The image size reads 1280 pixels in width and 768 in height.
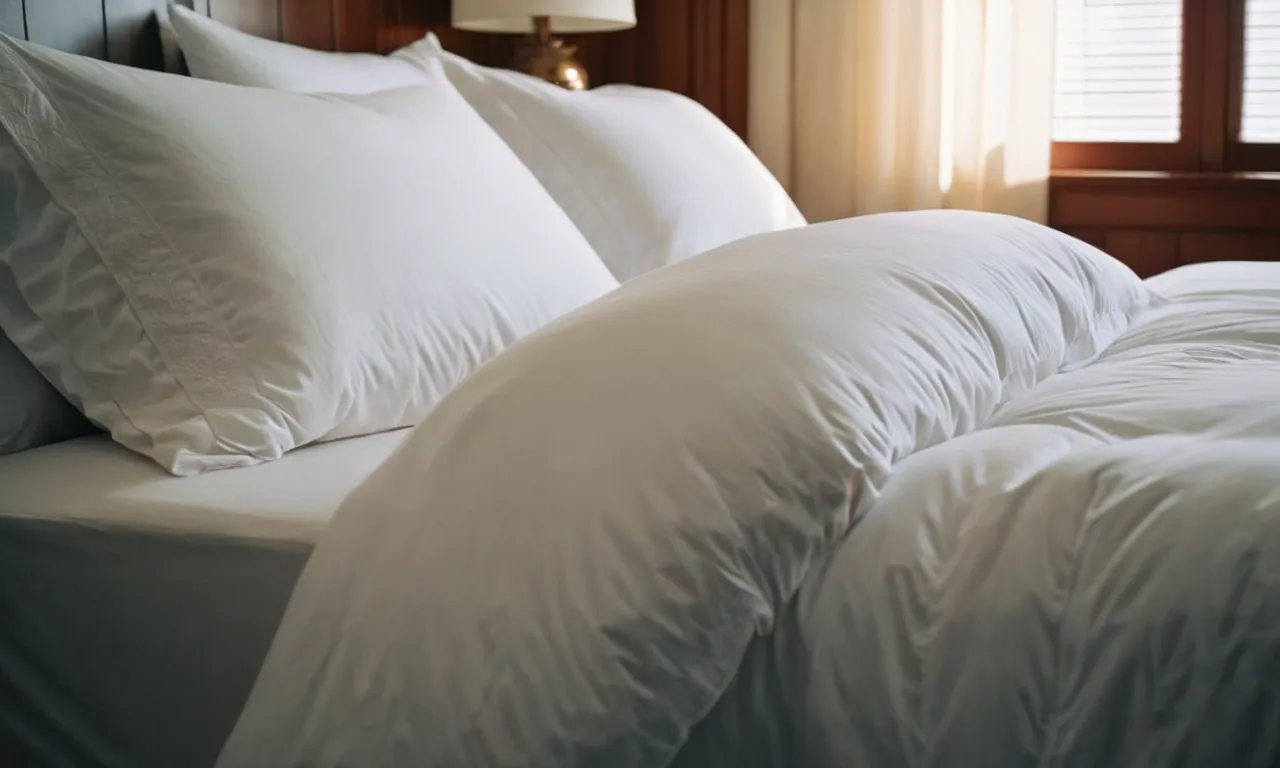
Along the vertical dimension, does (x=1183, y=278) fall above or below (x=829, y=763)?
above

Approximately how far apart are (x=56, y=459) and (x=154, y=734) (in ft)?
1.02

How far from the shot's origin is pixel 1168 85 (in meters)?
2.92

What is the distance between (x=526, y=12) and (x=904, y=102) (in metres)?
0.93

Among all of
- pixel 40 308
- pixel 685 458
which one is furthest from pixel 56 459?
pixel 685 458

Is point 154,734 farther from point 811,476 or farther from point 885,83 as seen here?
point 885,83

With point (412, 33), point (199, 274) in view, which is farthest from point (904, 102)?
point (199, 274)

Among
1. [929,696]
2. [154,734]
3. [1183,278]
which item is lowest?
[154,734]

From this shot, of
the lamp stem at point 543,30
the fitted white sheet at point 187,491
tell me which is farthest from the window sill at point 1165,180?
the fitted white sheet at point 187,491

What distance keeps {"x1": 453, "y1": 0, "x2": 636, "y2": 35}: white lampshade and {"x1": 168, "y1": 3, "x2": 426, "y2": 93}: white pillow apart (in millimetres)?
776

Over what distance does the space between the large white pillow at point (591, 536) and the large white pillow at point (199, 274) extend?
0.30m

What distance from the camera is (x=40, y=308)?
4.14ft

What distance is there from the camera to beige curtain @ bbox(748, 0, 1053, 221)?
9.32ft

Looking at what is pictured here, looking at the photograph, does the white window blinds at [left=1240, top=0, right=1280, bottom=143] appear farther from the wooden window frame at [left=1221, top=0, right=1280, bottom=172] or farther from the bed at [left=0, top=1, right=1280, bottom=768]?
the bed at [left=0, top=1, right=1280, bottom=768]

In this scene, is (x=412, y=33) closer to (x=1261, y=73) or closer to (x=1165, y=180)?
(x=1165, y=180)
